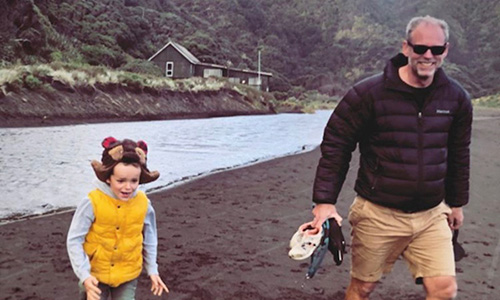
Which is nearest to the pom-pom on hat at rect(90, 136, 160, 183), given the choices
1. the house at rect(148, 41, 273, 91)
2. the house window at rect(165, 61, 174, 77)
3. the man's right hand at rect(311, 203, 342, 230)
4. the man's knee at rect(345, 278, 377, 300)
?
the man's right hand at rect(311, 203, 342, 230)

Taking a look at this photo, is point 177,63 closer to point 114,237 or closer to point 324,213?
point 324,213

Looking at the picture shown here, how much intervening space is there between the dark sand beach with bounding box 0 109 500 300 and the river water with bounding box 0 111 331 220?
3.77 feet

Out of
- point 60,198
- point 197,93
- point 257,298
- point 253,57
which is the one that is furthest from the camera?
point 253,57

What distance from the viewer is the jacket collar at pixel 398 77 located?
10.8 feet

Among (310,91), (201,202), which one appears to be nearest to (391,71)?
(201,202)

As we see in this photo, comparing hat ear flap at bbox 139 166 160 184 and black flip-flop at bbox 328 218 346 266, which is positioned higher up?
hat ear flap at bbox 139 166 160 184

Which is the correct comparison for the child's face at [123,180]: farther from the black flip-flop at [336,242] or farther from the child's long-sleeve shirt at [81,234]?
the black flip-flop at [336,242]

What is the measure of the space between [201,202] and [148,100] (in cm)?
2186

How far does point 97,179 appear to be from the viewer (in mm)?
2975

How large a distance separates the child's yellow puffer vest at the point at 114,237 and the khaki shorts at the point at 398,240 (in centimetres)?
136

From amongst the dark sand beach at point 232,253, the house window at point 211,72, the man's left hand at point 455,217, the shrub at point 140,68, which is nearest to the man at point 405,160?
the man's left hand at point 455,217

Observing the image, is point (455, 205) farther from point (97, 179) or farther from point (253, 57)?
point (253, 57)

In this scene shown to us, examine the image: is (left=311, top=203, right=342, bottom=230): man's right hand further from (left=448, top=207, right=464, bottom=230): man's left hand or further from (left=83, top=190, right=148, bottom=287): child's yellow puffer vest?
(left=83, top=190, right=148, bottom=287): child's yellow puffer vest

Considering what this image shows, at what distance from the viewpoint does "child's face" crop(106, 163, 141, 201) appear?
114 inches
